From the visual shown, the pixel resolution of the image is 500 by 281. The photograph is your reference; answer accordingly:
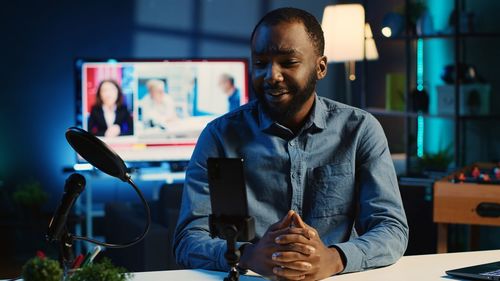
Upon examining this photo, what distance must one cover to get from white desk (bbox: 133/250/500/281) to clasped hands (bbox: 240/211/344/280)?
0.05 m

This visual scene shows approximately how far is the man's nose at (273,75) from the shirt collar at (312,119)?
176mm

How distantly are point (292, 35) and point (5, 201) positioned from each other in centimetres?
505

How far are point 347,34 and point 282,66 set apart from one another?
13.6ft

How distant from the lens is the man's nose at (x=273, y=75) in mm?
2152

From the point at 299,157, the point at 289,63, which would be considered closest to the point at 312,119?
the point at 299,157

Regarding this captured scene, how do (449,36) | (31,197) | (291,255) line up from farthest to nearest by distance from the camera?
(31,197), (449,36), (291,255)

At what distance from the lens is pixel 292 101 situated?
2.26 m

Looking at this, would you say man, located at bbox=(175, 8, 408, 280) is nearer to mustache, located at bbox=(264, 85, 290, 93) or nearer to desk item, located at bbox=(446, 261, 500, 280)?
mustache, located at bbox=(264, 85, 290, 93)

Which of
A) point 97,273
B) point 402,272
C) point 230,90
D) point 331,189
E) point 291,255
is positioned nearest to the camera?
point 97,273

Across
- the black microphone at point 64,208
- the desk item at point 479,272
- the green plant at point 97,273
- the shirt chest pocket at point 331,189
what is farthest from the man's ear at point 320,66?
the green plant at point 97,273

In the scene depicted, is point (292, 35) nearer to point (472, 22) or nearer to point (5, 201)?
point (472, 22)

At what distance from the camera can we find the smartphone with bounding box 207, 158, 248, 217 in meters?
1.65

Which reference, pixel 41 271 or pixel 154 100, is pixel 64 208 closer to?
pixel 41 271

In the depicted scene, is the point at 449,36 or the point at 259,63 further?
the point at 449,36
